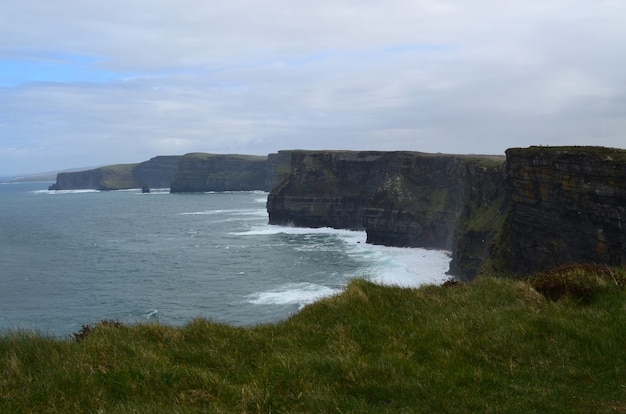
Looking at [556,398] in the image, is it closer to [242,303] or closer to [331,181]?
[242,303]

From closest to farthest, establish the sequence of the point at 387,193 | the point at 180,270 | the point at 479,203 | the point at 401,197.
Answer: the point at 180,270 < the point at 479,203 < the point at 401,197 < the point at 387,193

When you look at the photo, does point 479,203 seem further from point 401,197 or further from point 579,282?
point 579,282

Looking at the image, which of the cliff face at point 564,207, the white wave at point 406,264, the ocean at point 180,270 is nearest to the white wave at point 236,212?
the ocean at point 180,270

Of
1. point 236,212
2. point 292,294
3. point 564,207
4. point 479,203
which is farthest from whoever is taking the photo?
point 236,212

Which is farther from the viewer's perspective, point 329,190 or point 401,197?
point 329,190

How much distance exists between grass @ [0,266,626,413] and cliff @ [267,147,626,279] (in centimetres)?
2926

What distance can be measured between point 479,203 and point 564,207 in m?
27.7

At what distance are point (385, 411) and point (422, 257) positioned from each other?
72.0 m

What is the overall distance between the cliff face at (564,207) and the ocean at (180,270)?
10142 mm

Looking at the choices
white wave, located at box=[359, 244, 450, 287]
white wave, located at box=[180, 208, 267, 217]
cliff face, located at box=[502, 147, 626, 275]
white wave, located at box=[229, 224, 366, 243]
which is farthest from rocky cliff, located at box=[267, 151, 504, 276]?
white wave, located at box=[180, 208, 267, 217]

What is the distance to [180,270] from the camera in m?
65.1

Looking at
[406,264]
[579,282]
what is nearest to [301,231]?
[406,264]

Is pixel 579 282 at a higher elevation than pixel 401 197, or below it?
higher

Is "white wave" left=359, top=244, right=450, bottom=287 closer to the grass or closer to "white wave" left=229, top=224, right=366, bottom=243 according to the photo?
"white wave" left=229, top=224, right=366, bottom=243
